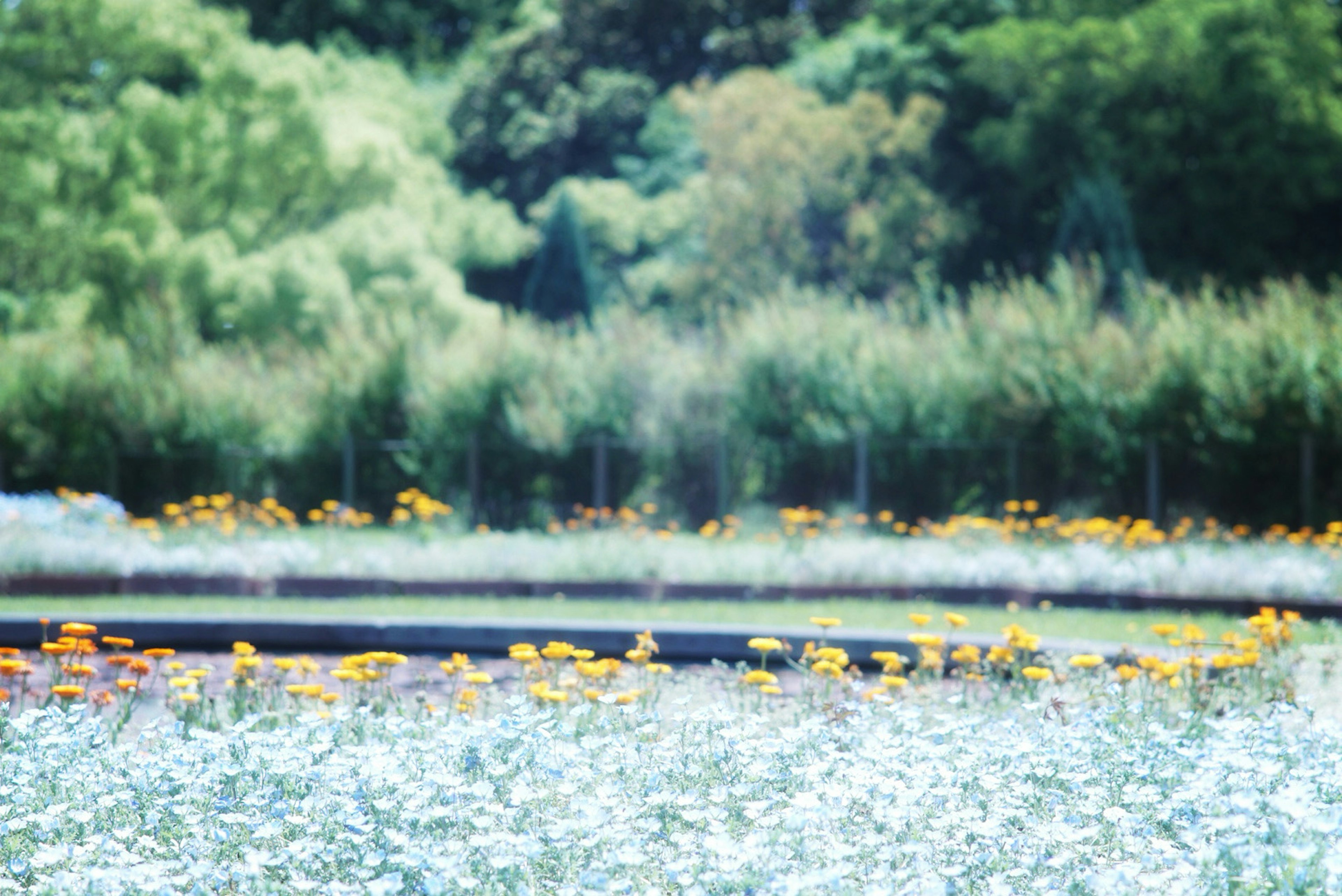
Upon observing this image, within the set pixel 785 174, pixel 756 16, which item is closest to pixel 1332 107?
pixel 785 174

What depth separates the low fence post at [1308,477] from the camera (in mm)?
16359

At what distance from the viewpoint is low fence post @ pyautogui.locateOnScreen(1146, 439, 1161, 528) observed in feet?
58.0

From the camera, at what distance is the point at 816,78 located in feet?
120

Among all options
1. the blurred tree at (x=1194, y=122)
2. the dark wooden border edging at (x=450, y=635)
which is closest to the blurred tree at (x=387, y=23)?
the blurred tree at (x=1194, y=122)

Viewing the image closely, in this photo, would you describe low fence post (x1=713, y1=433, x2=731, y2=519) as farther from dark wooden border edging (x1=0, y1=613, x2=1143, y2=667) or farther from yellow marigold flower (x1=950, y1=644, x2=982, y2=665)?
yellow marigold flower (x1=950, y1=644, x2=982, y2=665)

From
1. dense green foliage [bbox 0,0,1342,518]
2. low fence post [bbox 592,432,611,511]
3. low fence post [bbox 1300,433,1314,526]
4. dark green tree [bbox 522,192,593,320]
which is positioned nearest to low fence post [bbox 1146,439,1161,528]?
dense green foliage [bbox 0,0,1342,518]

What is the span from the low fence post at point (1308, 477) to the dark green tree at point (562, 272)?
16.5m

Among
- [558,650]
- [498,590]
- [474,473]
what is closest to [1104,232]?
[474,473]

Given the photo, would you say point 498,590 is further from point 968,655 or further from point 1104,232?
point 1104,232

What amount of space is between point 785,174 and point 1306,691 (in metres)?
27.5

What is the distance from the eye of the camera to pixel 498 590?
12.1 metres

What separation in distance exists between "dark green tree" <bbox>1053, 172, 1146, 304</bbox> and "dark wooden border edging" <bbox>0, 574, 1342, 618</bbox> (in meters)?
17.4

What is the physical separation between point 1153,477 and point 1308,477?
1.96m

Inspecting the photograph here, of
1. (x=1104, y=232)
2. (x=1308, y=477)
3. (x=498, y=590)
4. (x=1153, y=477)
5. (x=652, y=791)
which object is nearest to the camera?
(x=652, y=791)
